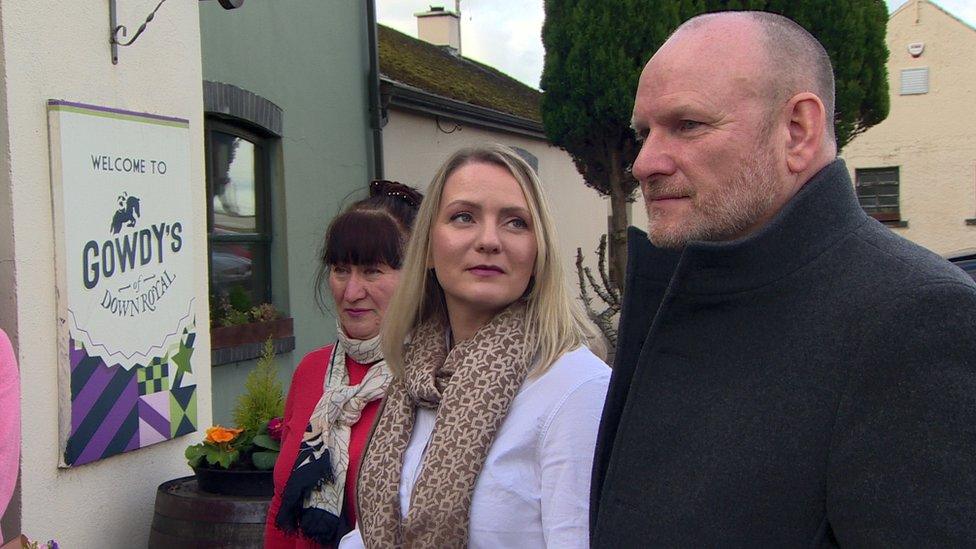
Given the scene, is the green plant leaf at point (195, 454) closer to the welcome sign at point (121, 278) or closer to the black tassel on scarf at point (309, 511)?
the welcome sign at point (121, 278)

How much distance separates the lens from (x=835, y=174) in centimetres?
161

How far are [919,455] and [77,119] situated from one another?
144 inches

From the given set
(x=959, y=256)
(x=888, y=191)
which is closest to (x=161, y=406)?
(x=959, y=256)

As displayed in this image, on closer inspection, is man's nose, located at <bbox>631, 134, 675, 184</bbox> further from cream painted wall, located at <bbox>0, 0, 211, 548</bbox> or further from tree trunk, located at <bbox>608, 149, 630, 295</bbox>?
tree trunk, located at <bbox>608, 149, 630, 295</bbox>

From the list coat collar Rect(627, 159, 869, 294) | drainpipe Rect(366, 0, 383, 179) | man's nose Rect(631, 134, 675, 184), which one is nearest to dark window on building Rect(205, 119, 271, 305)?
drainpipe Rect(366, 0, 383, 179)

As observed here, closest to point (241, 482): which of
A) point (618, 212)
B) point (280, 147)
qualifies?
point (280, 147)

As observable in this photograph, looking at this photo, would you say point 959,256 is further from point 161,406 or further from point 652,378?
point 652,378

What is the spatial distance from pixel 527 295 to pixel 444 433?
39cm

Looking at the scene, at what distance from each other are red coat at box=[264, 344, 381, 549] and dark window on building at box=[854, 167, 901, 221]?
25.1 metres

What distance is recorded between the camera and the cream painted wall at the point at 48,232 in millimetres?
3852

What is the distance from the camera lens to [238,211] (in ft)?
25.3

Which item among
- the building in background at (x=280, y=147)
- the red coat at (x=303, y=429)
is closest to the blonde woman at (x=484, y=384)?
the red coat at (x=303, y=429)

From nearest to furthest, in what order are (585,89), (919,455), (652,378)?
(919,455), (652,378), (585,89)

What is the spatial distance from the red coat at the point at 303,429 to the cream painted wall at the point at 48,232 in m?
1.22
